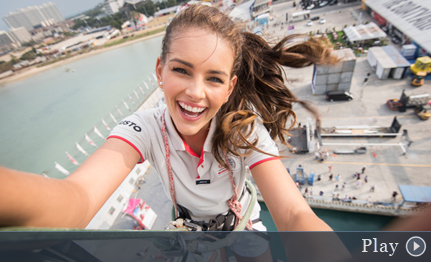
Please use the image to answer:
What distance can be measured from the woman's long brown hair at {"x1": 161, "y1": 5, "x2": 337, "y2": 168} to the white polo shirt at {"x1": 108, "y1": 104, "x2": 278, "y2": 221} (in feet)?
0.19

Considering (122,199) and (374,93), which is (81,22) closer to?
(122,199)

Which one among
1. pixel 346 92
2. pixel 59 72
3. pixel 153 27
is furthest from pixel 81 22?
pixel 346 92

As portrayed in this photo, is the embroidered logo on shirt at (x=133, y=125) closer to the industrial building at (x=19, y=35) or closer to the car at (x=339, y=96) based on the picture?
the car at (x=339, y=96)

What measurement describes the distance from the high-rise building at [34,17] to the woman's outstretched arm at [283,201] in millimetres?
61741

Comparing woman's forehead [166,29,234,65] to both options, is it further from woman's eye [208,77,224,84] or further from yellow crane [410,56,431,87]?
yellow crane [410,56,431,87]

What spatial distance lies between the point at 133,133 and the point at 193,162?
38 centimetres

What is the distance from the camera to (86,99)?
19.4m

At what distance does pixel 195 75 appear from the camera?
0.94 metres

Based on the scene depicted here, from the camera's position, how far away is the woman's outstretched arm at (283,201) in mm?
853

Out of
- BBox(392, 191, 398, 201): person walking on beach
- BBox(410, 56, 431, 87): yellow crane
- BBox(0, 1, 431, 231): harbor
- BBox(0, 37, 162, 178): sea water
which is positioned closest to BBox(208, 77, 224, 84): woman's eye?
BBox(0, 1, 431, 231): harbor

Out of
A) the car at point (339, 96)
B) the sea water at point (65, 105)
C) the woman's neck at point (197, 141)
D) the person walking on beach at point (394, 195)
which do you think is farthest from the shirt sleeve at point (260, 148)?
the sea water at point (65, 105)

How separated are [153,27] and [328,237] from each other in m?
44.6

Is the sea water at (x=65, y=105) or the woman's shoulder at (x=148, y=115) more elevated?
the woman's shoulder at (x=148, y=115)

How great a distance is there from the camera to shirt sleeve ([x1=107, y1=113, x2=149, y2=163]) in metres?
1.03
